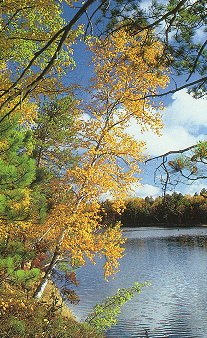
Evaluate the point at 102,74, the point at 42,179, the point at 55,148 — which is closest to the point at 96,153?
the point at 102,74

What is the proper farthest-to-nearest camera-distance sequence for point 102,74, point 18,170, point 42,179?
point 42,179 < point 102,74 < point 18,170

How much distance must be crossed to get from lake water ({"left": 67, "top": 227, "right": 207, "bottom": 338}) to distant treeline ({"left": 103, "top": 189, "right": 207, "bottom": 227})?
11.7 feet

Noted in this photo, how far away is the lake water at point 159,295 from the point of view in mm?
15984

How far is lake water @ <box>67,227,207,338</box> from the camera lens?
1598 cm

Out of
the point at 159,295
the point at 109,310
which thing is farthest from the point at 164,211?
the point at 159,295

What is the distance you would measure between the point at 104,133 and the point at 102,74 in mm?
1513

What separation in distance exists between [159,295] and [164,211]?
18.8 metres

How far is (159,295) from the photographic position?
2169 centimetres

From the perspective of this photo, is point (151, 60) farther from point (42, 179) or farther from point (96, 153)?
point (42, 179)

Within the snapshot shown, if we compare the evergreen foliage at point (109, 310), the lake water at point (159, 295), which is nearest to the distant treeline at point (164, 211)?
the evergreen foliage at point (109, 310)

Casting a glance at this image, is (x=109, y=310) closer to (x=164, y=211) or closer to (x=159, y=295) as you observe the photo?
(x=164, y=211)

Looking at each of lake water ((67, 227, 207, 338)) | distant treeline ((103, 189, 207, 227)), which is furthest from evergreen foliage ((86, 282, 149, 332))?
lake water ((67, 227, 207, 338))

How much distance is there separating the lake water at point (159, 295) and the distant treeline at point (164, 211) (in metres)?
→ 3.58

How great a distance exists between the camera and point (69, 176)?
9602mm
